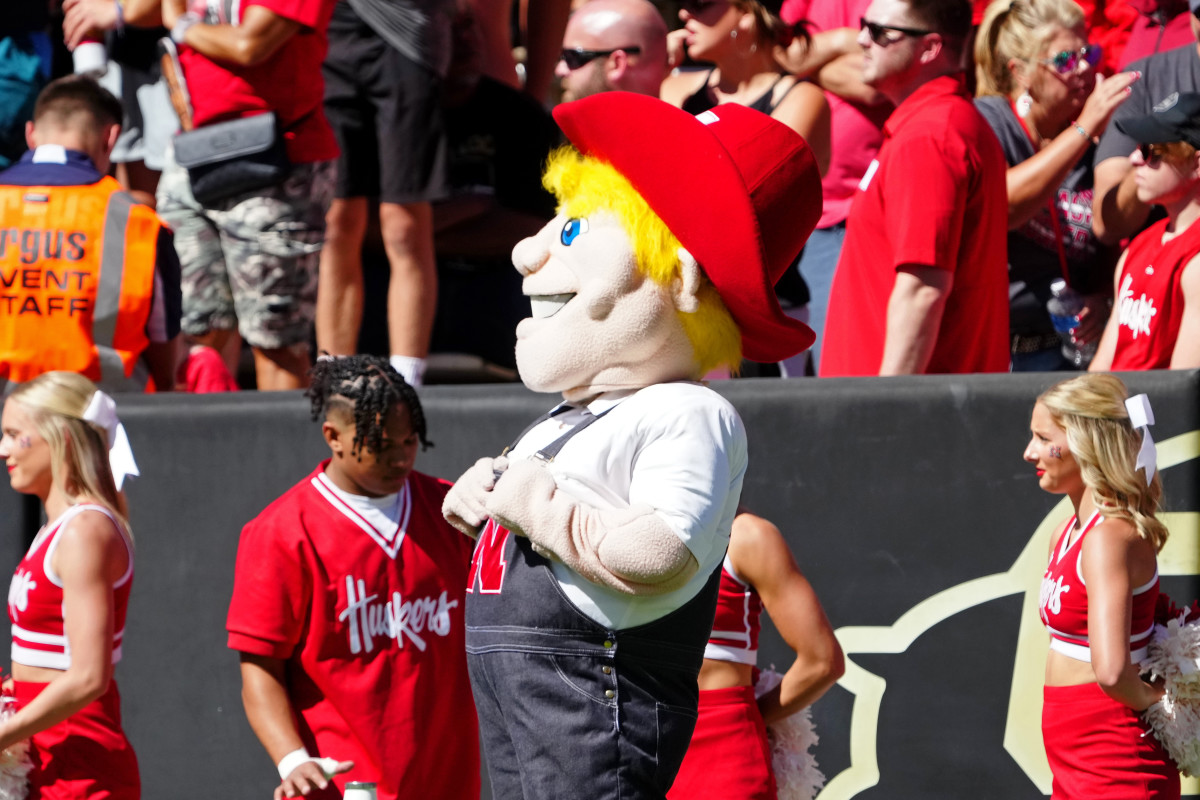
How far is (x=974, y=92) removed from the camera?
6289 millimetres

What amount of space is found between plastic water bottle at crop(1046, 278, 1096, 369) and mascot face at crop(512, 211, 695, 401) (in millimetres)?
2841

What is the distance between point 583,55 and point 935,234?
1.52 meters

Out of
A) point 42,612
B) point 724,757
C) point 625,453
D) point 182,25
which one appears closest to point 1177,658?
point 724,757


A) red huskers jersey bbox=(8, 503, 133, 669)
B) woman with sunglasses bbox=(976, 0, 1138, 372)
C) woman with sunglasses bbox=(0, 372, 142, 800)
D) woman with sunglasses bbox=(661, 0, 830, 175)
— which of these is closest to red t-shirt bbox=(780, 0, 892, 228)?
woman with sunglasses bbox=(661, 0, 830, 175)

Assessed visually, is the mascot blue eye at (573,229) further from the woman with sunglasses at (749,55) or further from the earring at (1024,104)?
the earring at (1024,104)

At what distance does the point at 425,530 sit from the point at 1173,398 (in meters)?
1.91

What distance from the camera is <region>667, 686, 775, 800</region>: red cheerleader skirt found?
131 inches

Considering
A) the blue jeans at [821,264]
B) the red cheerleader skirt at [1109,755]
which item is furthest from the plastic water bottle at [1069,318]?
the red cheerleader skirt at [1109,755]

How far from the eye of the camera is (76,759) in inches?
146

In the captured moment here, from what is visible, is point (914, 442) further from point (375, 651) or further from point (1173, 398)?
point (375, 651)

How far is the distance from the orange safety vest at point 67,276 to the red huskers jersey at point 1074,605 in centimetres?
287

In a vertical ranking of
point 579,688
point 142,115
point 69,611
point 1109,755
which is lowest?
point 1109,755

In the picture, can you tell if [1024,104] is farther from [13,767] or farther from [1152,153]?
[13,767]

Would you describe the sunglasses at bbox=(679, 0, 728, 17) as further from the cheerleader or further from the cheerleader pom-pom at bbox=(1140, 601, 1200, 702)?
the cheerleader pom-pom at bbox=(1140, 601, 1200, 702)
